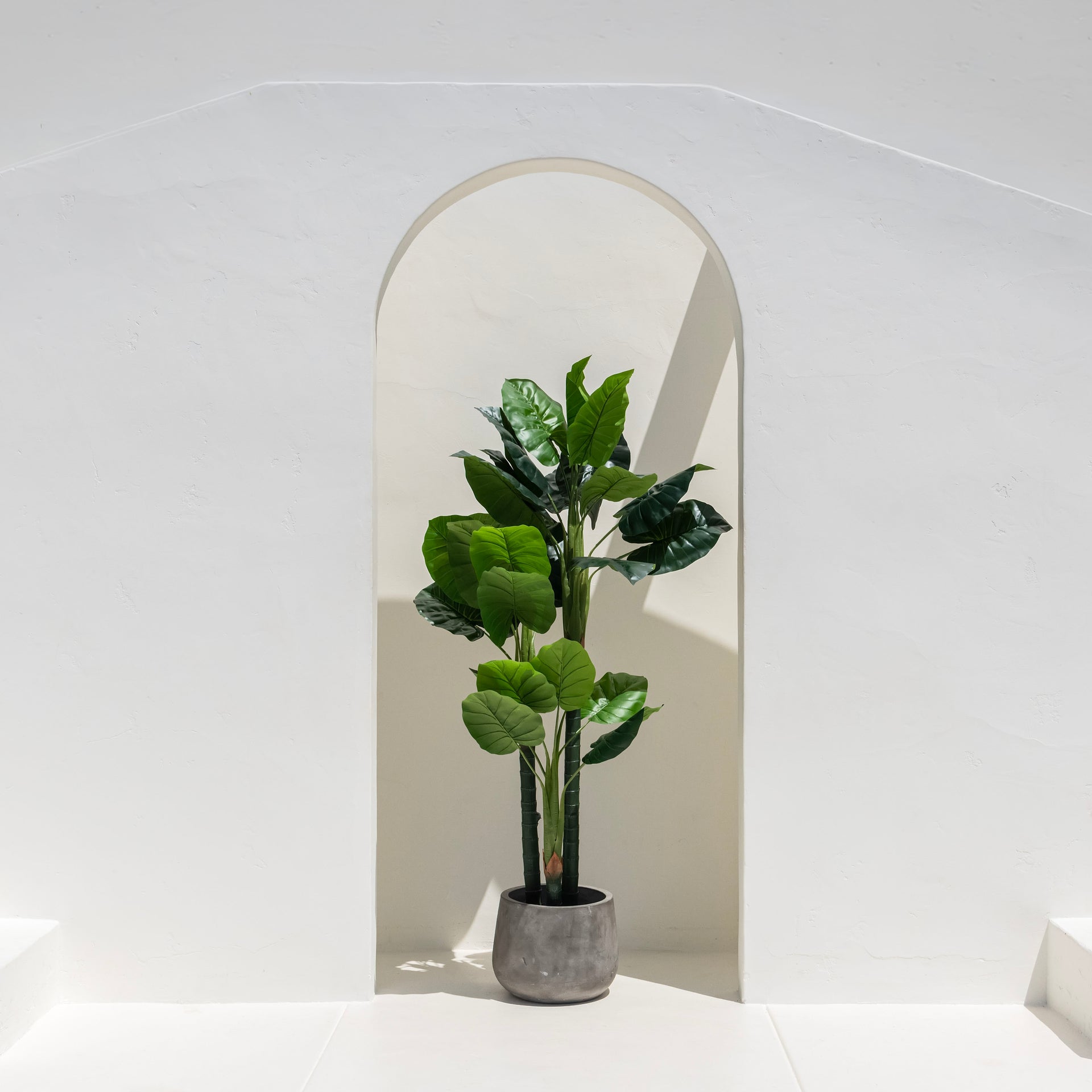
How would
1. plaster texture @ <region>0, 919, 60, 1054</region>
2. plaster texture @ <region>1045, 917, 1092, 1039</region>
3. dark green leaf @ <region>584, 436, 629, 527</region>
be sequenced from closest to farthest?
plaster texture @ <region>0, 919, 60, 1054</region> → plaster texture @ <region>1045, 917, 1092, 1039</region> → dark green leaf @ <region>584, 436, 629, 527</region>

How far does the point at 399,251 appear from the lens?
3244 mm

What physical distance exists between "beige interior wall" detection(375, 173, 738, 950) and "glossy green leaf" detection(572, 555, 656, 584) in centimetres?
80

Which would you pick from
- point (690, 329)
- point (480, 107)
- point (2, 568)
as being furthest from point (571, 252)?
point (2, 568)

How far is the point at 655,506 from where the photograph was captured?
3.20m

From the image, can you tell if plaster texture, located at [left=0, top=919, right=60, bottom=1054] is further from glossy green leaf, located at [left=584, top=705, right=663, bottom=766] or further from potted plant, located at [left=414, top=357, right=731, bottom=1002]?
glossy green leaf, located at [left=584, top=705, right=663, bottom=766]

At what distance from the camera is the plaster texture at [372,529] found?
3133mm

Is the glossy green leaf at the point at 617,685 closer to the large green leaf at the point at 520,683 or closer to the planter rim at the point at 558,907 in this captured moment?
the large green leaf at the point at 520,683

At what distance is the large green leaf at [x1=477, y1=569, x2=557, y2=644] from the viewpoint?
9.89 feet

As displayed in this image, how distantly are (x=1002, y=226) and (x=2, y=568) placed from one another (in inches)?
120

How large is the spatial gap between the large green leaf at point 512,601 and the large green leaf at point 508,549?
34 mm

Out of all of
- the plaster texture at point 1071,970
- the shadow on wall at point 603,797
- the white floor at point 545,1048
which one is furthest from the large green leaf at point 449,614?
the plaster texture at point 1071,970

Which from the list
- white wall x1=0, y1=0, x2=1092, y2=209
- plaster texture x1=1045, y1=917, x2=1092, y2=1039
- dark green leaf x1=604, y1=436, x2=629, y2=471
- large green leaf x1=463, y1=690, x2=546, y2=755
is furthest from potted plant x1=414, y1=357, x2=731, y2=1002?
plaster texture x1=1045, y1=917, x2=1092, y2=1039

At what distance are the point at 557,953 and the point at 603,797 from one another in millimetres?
886

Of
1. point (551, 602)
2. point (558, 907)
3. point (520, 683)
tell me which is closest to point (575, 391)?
point (551, 602)
